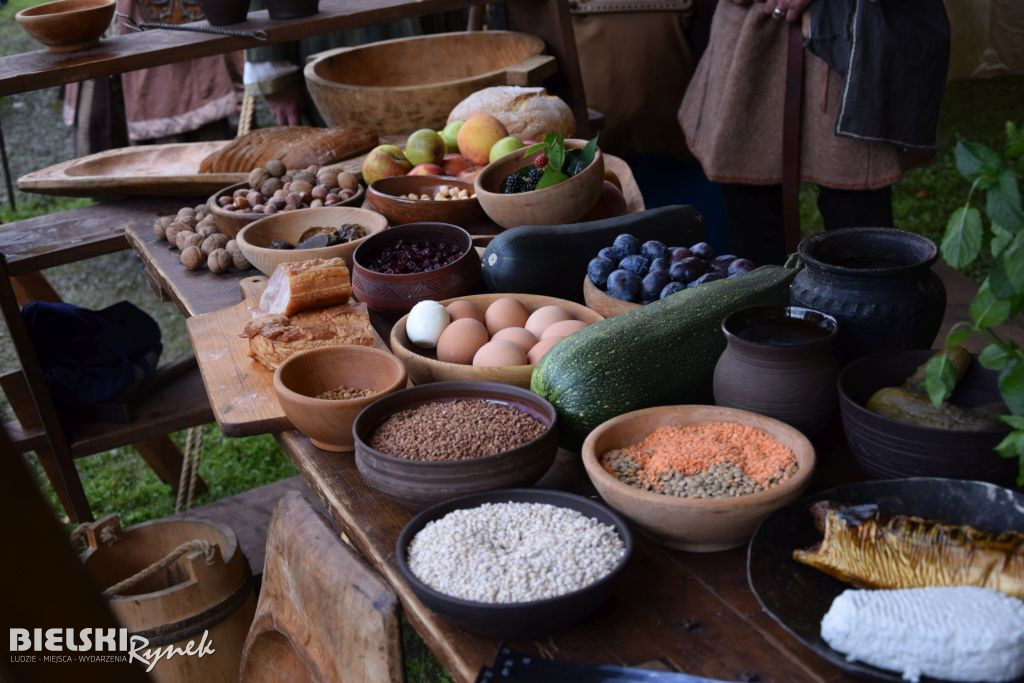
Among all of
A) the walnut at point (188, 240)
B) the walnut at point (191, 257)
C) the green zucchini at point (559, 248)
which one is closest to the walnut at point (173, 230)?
the walnut at point (188, 240)

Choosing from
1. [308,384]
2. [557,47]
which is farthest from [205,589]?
[557,47]

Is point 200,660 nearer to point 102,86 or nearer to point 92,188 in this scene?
point 92,188

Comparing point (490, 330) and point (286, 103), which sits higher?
point (490, 330)

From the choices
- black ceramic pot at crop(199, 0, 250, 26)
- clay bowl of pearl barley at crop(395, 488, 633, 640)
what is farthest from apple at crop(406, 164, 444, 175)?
clay bowl of pearl barley at crop(395, 488, 633, 640)

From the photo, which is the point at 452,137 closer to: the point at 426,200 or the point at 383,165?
the point at 383,165

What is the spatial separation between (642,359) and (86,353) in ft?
7.61

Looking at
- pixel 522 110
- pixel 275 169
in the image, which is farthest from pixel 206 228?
pixel 522 110

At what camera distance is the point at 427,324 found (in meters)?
2.04

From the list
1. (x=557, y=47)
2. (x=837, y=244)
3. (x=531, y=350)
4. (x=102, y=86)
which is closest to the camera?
(x=837, y=244)

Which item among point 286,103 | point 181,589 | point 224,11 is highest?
point 224,11

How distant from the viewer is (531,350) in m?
1.96

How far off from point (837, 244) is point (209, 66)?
17.8 ft

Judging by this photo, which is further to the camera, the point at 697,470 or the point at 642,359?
the point at 642,359

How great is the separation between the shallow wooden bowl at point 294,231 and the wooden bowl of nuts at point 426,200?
0.20 feet
